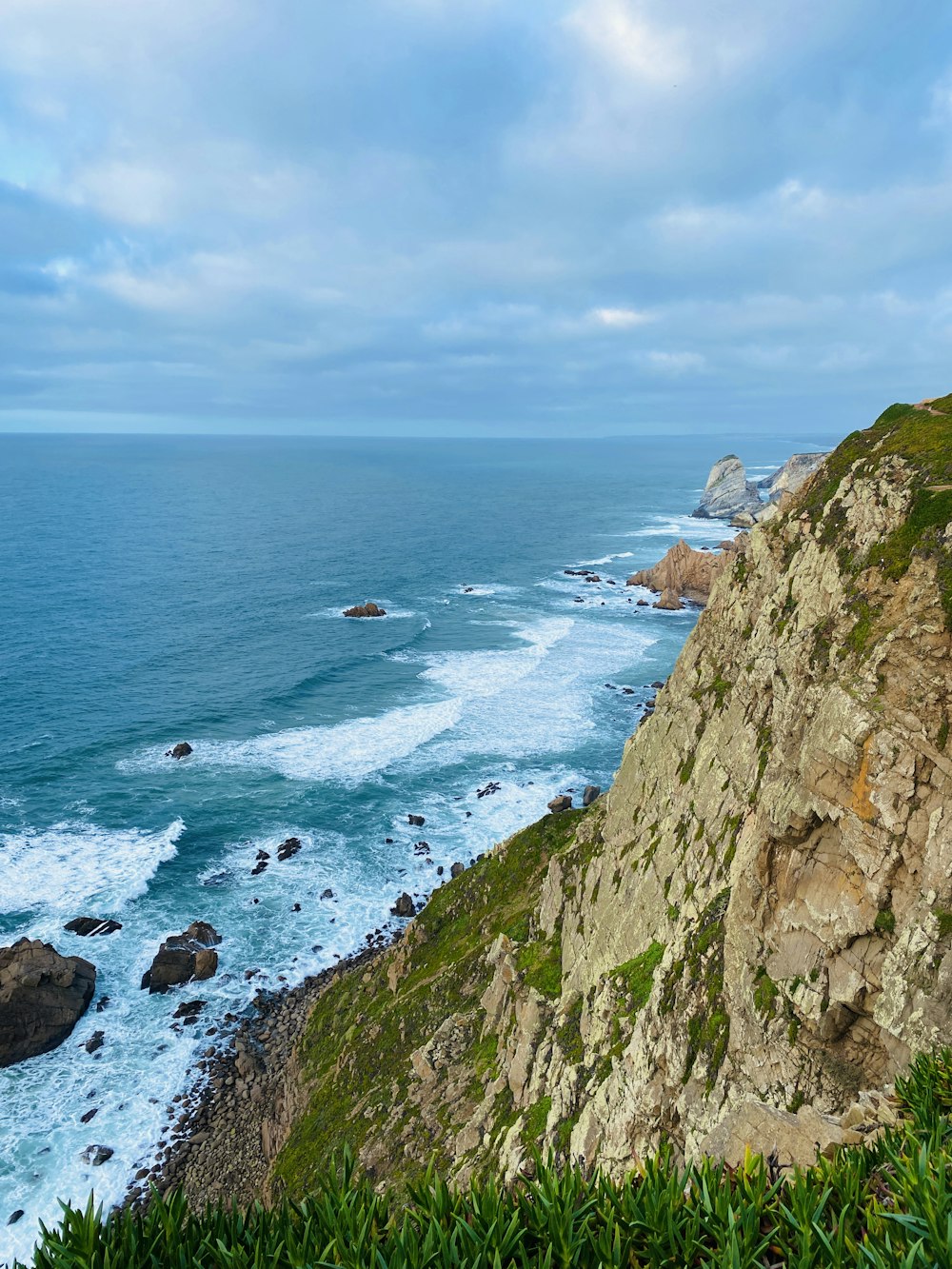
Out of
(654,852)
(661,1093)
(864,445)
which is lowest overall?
(661,1093)

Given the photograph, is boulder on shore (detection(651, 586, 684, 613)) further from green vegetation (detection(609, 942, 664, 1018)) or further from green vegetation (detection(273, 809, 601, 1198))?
green vegetation (detection(609, 942, 664, 1018))

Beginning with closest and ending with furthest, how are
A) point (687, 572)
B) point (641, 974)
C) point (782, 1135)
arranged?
1. point (782, 1135)
2. point (641, 974)
3. point (687, 572)

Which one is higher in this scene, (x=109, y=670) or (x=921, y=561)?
(x=921, y=561)

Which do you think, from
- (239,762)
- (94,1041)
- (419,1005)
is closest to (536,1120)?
(419,1005)

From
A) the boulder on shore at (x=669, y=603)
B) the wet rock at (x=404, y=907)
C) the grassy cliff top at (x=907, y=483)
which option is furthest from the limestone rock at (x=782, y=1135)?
the boulder on shore at (x=669, y=603)

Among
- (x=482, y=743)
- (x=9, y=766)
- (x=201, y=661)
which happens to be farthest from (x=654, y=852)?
(x=201, y=661)

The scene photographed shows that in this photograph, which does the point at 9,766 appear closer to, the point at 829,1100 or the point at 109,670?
the point at 109,670

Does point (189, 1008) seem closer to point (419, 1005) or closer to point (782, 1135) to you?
point (419, 1005)
